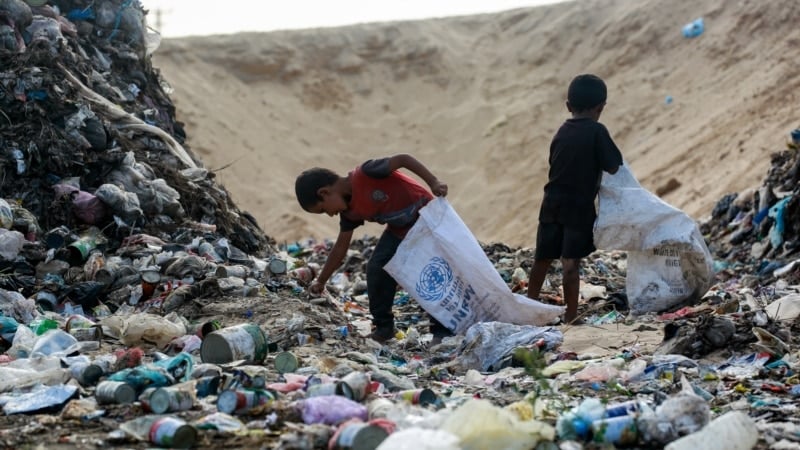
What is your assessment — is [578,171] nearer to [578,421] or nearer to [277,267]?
[277,267]

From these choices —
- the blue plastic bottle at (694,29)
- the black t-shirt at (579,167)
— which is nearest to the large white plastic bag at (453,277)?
the black t-shirt at (579,167)

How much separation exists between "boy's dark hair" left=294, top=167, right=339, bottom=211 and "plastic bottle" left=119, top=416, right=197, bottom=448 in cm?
213

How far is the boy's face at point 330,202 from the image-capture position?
5109 mm

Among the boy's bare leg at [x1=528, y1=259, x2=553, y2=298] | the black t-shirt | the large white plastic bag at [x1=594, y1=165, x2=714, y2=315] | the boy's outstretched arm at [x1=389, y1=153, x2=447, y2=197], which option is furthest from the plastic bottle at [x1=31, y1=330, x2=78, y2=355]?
the large white plastic bag at [x1=594, y1=165, x2=714, y2=315]

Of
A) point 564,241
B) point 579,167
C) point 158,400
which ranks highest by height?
point 579,167

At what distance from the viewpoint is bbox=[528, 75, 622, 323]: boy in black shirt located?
5.53 m

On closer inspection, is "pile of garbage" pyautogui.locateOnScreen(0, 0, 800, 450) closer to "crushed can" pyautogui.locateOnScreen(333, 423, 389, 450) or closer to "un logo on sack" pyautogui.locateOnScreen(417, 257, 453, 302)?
"crushed can" pyautogui.locateOnScreen(333, 423, 389, 450)

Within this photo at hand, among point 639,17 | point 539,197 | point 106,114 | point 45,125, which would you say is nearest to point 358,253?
point 106,114

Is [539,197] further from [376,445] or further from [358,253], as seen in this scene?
[376,445]

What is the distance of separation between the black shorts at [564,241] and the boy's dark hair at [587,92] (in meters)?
0.65

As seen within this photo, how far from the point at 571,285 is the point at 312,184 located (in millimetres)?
1517

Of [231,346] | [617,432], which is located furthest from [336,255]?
[617,432]

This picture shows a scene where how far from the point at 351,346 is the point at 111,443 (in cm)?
192

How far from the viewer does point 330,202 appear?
5.12 metres
